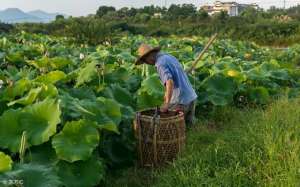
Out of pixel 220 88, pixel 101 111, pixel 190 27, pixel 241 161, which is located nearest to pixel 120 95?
pixel 101 111

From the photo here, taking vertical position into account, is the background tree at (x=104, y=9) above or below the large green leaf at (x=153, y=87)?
above

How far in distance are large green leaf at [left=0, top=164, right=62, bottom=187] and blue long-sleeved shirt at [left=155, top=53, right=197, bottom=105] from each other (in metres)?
1.61

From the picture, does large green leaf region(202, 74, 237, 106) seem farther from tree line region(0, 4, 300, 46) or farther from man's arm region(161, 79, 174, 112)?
tree line region(0, 4, 300, 46)

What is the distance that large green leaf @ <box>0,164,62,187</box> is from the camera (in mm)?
3148

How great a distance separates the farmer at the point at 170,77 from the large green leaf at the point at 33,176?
1515 mm

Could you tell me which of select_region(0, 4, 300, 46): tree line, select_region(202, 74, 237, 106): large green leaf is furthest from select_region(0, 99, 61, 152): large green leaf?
select_region(0, 4, 300, 46): tree line

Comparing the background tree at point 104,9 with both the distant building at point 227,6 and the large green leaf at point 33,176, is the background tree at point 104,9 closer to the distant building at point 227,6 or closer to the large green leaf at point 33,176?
the distant building at point 227,6

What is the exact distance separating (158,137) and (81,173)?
83cm

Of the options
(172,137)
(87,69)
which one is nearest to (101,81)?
(87,69)

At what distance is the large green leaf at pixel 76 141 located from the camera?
12.0 ft

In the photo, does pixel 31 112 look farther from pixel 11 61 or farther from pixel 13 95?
pixel 11 61

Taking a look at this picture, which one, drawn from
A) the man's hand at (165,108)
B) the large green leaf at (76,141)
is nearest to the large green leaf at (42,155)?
the large green leaf at (76,141)

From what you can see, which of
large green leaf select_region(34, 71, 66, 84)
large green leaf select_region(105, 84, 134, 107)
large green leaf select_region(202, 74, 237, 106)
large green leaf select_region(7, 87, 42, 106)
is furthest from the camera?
large green leaf select_region(202, 74, 237, 106)

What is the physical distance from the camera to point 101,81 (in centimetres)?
565
